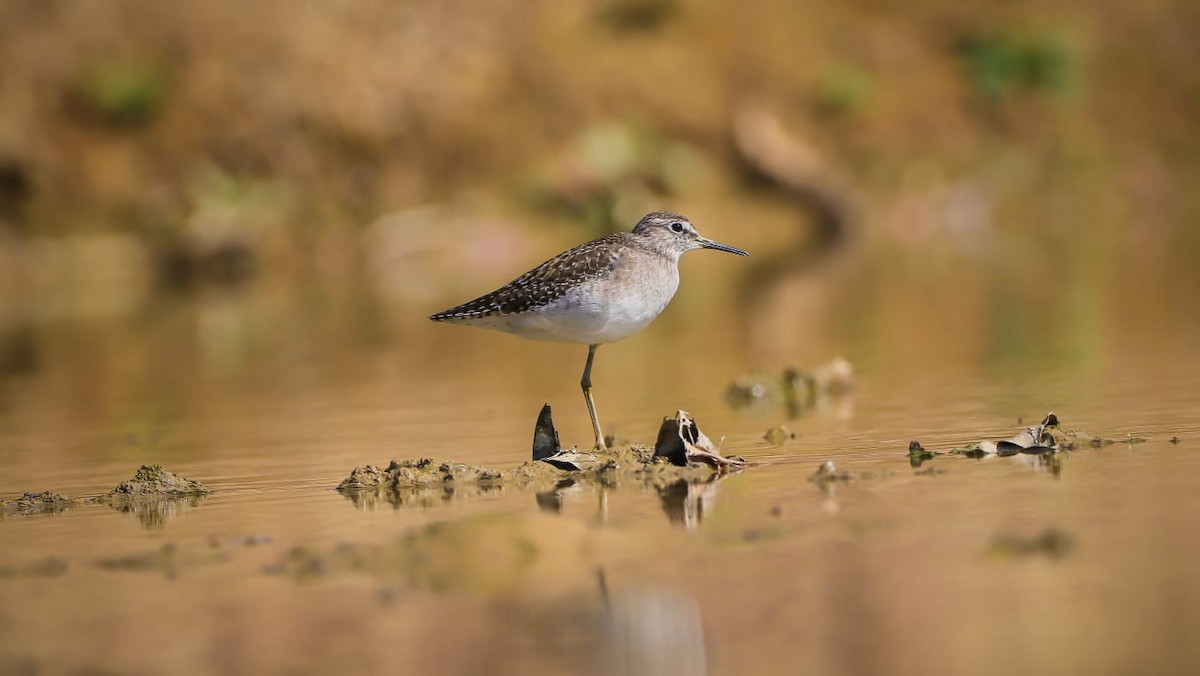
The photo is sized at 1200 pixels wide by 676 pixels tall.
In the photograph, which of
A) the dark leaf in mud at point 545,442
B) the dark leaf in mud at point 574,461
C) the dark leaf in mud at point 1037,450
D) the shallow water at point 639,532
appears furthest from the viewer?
the dark leaf in mud at point 545,442

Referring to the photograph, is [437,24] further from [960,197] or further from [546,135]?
[960,197]

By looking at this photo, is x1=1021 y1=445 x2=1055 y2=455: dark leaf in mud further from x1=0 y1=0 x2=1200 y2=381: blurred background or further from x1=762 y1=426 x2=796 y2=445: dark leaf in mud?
x1=0 y1=0 x2=1200 y2=381: blurred background

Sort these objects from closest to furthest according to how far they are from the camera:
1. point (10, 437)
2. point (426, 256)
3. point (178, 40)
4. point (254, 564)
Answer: point (254, 564)
point (10, 437)
point (426, 256)
point (178, 40)

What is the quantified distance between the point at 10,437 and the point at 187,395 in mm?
2478

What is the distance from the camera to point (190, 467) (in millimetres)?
10188

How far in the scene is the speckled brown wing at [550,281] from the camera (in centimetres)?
970

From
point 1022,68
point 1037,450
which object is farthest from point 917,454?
point 1022,68

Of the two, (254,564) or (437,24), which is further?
(437,24)

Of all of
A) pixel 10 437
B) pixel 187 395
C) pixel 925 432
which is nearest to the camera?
pixel 925 432

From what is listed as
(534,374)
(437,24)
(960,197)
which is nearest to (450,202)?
(437,24)

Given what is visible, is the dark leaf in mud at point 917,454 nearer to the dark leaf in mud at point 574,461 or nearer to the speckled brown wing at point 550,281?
the dark leaf in mud at point 574,461

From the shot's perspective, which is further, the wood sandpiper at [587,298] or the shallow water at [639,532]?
the wood sandpiper at [587,298]

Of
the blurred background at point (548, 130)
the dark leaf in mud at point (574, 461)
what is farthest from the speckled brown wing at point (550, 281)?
the blurred background at point (548, 130)

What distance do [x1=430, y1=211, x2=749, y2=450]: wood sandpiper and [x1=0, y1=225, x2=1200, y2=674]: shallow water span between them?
811 millimetres
